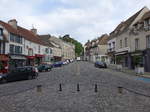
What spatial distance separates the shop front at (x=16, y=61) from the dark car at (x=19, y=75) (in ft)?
34.7

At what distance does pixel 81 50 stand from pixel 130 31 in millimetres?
88807

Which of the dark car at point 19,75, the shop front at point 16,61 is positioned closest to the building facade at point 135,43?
the dark car at point 19,75

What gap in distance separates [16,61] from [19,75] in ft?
49.4

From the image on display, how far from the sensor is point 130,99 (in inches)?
397

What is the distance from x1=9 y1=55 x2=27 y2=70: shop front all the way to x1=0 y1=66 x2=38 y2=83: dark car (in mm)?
10573

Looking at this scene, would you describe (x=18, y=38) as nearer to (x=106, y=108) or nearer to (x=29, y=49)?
(x=29, y=49)

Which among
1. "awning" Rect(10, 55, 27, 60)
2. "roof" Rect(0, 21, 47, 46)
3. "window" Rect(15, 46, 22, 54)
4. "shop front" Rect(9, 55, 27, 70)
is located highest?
"roof" Rect(0, 21, 47, 46)

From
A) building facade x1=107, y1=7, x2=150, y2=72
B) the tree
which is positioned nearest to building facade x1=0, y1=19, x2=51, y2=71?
building facade x1=107, y1=7, x2=150, y2=72

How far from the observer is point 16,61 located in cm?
3450

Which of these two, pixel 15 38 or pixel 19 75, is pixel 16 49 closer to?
pixel 15 38

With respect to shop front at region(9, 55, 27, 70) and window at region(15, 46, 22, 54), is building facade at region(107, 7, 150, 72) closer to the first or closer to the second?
shop front at region(9, 55, 27, 70)

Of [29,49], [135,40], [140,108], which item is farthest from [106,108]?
[29,49]

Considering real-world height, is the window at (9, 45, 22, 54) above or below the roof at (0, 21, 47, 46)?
below

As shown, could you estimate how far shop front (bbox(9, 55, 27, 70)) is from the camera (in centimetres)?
3253
